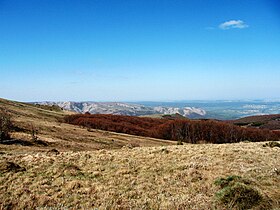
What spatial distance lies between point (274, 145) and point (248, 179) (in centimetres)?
1828

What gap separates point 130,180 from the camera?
14.7 meters

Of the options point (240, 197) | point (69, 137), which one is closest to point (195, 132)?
point (69, 137)

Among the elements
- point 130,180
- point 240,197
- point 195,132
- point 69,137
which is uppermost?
point 240,197

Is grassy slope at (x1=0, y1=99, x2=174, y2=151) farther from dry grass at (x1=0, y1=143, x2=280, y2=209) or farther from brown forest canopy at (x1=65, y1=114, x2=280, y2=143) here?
brown forest canopy at (x1=65, y1=114, x2=280, y2=143)

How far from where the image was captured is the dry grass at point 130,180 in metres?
11.3

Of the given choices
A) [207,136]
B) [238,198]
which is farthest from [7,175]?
[207,136]

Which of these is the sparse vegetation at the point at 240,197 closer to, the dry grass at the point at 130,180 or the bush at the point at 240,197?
the bush at the point at 240,197

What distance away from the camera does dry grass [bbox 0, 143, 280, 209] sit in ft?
37.1

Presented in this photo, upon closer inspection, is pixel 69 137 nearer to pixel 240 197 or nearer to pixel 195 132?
pixel 240 197

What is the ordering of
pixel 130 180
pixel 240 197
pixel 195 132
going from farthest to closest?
pixel 195 132, pixel 130 180, pixel 240 197

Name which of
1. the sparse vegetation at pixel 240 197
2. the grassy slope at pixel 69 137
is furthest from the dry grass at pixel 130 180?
the grassy slope at pixel 69 137

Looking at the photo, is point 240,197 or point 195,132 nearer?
point 240,197

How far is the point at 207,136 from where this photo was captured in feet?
371

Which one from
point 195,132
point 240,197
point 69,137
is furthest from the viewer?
point 195,132
